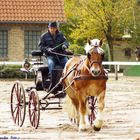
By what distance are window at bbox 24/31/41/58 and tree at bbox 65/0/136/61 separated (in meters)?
10.3

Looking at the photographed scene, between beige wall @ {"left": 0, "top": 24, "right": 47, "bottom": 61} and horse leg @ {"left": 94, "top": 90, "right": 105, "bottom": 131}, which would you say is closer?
horse leg @ {"left": 94, "top": 90, "right": 105, "bottom": 131}

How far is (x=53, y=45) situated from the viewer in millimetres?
15477

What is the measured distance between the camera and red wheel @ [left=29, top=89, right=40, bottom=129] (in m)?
14.2

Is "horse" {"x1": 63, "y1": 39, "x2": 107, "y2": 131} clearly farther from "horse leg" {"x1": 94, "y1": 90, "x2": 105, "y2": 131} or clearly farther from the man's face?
the man's face

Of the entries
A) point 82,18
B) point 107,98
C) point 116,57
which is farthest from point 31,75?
point 116,57

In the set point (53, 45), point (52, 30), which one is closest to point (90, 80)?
point (53, 45)

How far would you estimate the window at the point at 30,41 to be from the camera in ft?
144

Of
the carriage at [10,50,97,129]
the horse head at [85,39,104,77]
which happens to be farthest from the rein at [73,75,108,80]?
the carriage at [10,50,97,129]

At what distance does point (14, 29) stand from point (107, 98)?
22.3m

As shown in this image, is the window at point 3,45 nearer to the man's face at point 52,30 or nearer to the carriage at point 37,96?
the carriage at point 37,96

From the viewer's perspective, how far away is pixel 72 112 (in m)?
14.2

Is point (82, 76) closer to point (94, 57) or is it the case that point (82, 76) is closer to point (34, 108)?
point (94, 57)

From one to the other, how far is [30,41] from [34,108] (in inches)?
1168

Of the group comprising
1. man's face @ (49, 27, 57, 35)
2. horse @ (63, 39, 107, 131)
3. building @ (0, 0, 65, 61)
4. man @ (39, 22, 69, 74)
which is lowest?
horse @ (63, 39, 107, 131)
